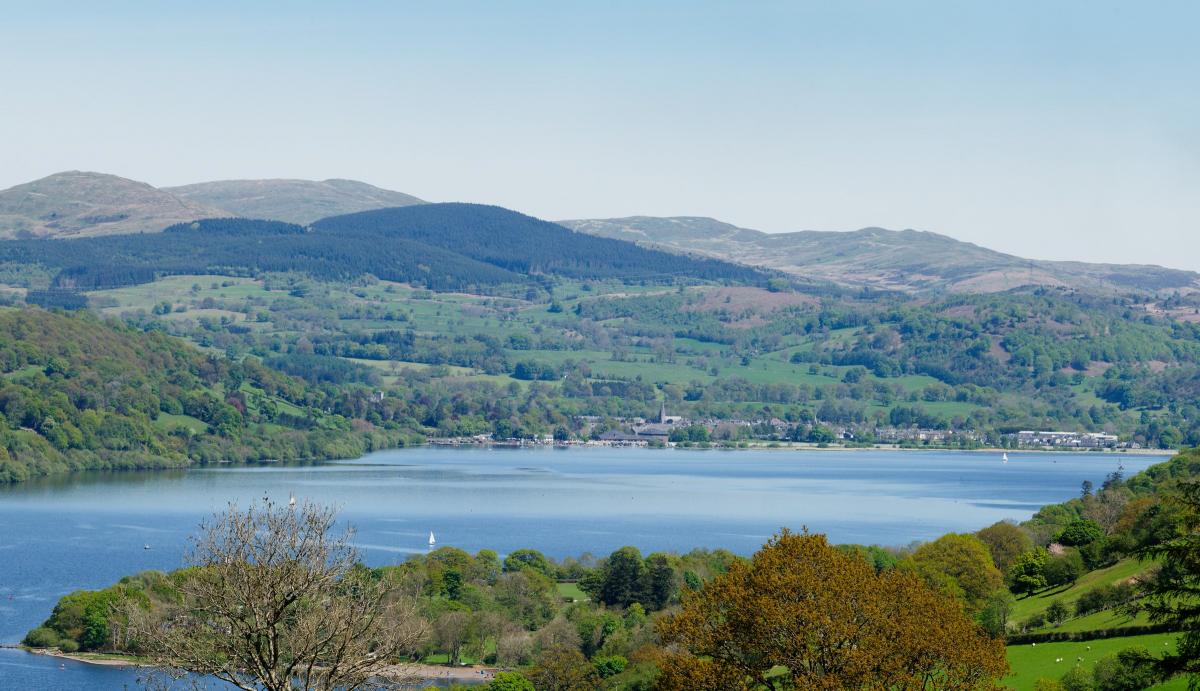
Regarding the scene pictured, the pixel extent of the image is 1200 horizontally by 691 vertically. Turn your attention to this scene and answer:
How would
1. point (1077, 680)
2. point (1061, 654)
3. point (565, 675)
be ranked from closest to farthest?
point (1077, 680) < point (1061, 654) < point (565, 675)

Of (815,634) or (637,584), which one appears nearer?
(815,634)

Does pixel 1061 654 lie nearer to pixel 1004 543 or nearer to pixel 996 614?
pixel 996 614

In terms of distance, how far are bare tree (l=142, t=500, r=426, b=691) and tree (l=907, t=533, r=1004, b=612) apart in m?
27.6

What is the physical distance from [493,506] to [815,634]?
80.9 metres

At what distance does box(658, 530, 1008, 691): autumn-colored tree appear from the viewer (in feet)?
63.3

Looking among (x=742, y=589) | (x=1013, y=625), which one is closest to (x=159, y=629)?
(x=742, y=589)

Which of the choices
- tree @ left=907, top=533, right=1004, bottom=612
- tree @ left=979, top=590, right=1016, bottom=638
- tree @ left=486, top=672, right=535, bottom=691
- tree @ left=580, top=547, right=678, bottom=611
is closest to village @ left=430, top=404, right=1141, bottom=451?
tree @ left=580, top=547, right=678, bottom=611

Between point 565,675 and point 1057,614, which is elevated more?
point 1057,614

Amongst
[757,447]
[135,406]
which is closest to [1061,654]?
[135,406]

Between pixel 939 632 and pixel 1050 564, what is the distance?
2478cm

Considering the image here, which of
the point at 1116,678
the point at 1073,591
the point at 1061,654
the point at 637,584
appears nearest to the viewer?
the point at 1116,678

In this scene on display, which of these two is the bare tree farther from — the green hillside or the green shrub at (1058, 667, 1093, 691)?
the green hillside

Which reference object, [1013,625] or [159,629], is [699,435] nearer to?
[1013,625]

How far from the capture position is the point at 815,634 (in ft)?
63.9
